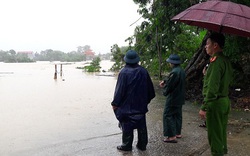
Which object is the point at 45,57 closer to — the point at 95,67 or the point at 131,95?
the point at 95,67

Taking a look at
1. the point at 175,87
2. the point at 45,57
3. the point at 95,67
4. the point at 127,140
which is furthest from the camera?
the point at 45,57

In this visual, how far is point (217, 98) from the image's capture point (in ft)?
10.4

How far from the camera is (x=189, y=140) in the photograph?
489cm

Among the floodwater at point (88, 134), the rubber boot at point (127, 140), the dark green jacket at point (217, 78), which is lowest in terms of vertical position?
the floodwater at point (88, 134)

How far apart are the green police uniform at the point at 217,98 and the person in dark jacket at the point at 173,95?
4.23ft

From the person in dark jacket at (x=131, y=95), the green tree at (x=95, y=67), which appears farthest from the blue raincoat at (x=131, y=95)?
the green tree at (x=95, y=67)

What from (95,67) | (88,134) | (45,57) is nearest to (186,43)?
(88,134)

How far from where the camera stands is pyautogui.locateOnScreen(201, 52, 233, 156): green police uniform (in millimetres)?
3059

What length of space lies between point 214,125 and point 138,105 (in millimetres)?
1211

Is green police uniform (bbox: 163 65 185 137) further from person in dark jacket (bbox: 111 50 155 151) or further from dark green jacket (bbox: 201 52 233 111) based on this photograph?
dark green jacket (bbox: 201 52 233 111)

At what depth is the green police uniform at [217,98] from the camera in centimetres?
306

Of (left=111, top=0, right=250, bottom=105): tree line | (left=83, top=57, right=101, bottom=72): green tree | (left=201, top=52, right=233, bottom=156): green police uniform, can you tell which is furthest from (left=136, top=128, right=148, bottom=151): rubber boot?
(left=83, top=57, right=101, bottom=72): green tree

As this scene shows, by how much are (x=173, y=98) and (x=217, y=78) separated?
5.15 feet

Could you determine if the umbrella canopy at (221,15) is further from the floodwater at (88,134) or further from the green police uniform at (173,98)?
the floodwater at (88,134)
